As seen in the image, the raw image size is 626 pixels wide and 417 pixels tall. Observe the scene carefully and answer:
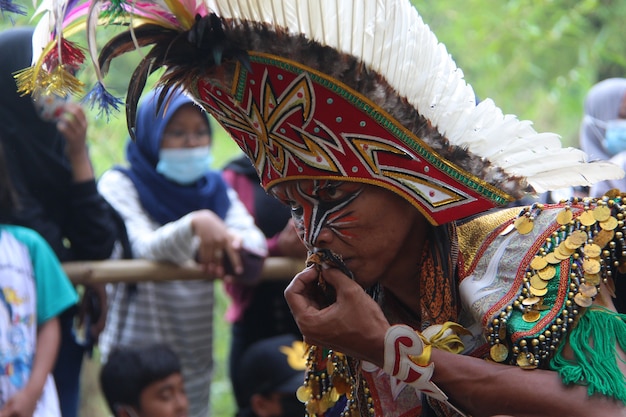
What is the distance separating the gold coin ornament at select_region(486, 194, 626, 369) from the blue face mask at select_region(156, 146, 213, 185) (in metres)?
2.54

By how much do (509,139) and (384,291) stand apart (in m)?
0.61

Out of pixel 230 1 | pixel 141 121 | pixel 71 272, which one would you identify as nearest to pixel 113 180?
pixel 141 121

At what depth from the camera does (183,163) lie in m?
4.84

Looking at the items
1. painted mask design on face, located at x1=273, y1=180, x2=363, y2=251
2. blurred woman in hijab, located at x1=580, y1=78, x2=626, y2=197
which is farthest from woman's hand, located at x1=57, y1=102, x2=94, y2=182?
blurred woman in hijab, located at x1=580, y1=78, x2=626, y2=197

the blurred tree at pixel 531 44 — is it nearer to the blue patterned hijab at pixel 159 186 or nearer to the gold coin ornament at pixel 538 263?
the blue patterned hijab at pixel 159 186

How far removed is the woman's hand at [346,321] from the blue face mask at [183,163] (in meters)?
2.32

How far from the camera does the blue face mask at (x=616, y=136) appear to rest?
18.1ft

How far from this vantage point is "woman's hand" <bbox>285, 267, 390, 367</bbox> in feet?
8.11

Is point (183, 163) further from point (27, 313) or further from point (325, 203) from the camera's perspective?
point (325, 203)

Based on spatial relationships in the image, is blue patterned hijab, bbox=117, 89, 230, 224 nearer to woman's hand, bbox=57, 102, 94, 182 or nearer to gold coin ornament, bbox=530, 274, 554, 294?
woman's hand, bbox=57, 102, 94, 182

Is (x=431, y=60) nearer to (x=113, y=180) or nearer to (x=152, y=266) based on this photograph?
(x=152, y=266)

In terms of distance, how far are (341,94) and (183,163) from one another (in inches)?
98.4

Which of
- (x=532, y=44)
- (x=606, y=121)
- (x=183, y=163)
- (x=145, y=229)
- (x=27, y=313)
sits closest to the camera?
(x=27, y=313)

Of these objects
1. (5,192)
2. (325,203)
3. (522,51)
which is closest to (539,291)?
(325,203)
